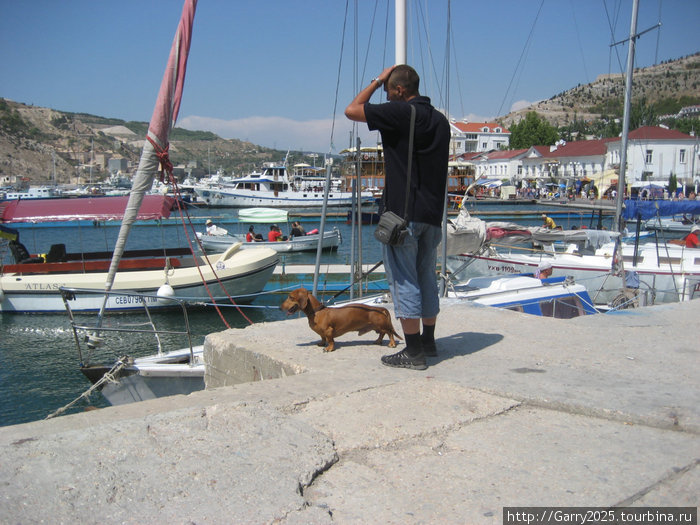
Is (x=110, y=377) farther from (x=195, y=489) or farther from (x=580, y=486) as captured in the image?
(x=580, y=486)

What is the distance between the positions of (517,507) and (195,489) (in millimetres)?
1198

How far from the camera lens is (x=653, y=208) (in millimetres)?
19766

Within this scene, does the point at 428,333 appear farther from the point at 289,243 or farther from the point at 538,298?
the point at 289,243

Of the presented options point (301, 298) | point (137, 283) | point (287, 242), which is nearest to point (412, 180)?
point (301, 298)

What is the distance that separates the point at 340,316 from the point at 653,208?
18.5 meters

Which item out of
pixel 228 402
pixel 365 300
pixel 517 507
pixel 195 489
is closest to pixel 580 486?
pixel 517 507

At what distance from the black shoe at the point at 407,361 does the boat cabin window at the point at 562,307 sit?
6842mm

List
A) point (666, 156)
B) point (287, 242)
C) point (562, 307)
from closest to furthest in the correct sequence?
point (562, 307) → point (287, 242) → point (666, 156)

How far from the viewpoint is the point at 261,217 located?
4734 centimetres

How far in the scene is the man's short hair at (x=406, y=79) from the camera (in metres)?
3.88

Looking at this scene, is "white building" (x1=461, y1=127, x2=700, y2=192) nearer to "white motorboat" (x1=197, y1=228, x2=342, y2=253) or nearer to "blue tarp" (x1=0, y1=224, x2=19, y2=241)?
"white motorboat" (x1=197, y1=228, x2=342, y2=253)

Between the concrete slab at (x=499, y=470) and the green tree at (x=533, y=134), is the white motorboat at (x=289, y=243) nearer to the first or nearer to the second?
the concrete slab at (x=499, y=470)

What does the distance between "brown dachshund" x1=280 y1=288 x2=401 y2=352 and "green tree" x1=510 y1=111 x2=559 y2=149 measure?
10847cm

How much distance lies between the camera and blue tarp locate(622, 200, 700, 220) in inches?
760
